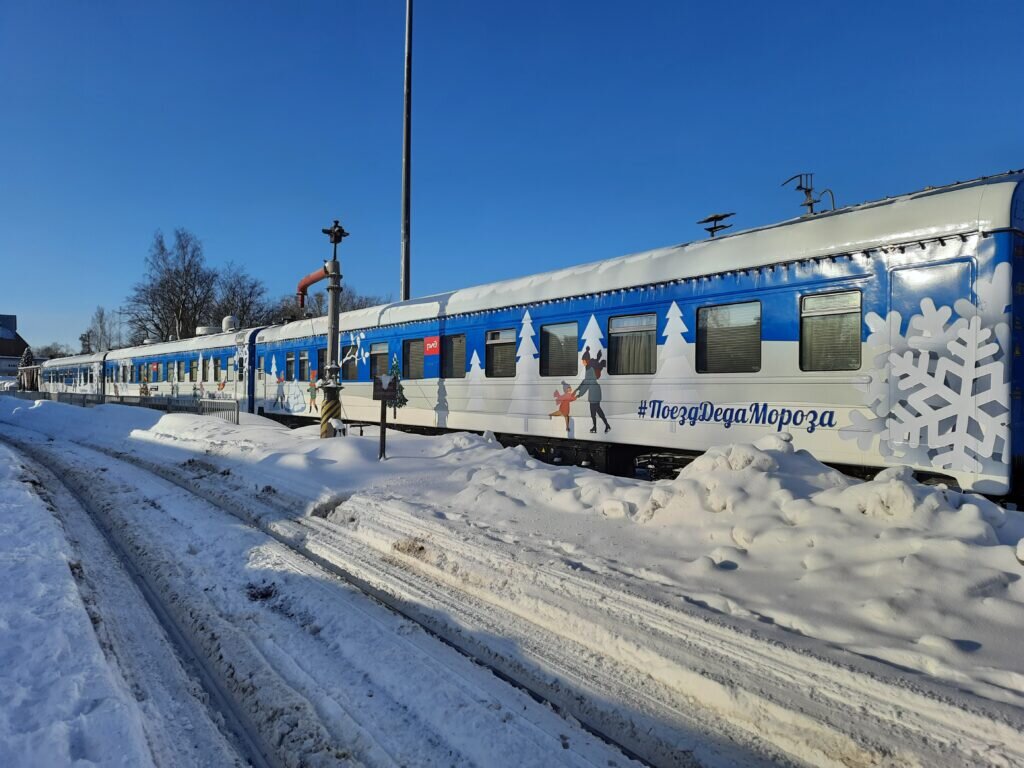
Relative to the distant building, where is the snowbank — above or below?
below

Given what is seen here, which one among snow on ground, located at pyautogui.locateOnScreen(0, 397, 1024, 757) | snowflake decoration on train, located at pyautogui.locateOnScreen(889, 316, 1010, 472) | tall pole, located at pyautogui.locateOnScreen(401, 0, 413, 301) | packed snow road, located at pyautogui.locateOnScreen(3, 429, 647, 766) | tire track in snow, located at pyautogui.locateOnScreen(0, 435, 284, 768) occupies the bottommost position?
tire track in snow, located at pyautogui.locateOnScreen(0, 435, 284, 768)

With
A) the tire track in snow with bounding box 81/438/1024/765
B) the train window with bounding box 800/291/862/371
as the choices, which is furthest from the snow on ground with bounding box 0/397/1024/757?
the train window with bounding box 800/291/862/371

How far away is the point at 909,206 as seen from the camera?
5.93 m

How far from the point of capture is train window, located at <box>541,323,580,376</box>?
9.32m

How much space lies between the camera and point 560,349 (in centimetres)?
955

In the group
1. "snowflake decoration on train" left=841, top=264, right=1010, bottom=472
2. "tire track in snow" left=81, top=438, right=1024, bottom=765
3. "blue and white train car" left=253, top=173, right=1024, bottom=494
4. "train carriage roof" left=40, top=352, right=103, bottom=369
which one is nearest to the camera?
"tire track in snow" left=81, top=438, right=1024, bottom=765

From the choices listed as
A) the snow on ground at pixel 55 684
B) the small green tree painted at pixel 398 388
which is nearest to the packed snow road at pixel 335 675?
the snow on ground at pixel 55 684

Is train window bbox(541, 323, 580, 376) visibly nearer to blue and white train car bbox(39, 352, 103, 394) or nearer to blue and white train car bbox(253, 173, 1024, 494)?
blue and white train car bbox(253, 173, 1024, 494)

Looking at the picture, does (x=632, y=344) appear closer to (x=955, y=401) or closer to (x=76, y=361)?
(x=955, y=401)

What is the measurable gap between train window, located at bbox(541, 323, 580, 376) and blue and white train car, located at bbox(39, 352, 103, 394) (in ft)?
103

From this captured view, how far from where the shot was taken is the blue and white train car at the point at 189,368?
65.9 ft

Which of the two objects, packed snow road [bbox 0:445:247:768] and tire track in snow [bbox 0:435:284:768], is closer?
packed snow road [bbox 0:445:247:768]

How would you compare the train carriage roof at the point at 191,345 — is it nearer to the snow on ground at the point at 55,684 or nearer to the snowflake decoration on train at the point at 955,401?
the snow on ground at the point at 55,684

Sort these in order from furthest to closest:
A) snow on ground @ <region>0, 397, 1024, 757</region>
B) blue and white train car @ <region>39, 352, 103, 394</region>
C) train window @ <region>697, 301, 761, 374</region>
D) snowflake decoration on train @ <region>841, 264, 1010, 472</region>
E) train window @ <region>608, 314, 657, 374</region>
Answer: blue and white train car @ <region>39, 352, 103, 394</region>
train window @ <region>608, 314, 657, 374</region>
train window @ <region>697, 301, 761, 374</region>
snowflake decoration on train @ <region>841, 264, 1010, 472</region>
snow on ground @ <region>0, 397, 1024, 757</region>
